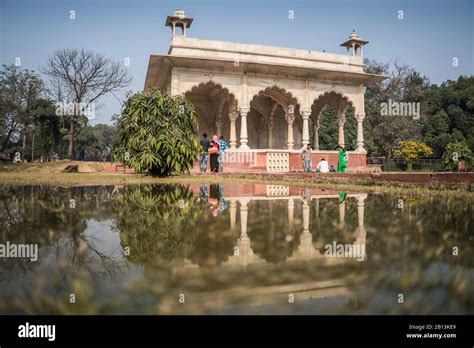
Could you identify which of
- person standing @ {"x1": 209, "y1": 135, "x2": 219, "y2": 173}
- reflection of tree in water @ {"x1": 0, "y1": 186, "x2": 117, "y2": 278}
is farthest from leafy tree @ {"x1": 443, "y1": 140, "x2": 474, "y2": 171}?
reflection of tree in water @ {"x1": 0, "y1": 186, "x2": 117, "y2": 278}

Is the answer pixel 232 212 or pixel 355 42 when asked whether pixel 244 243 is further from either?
pixel 355 42

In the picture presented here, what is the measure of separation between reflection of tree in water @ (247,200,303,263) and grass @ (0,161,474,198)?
9.71 ft

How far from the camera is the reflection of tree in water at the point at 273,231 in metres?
2.32

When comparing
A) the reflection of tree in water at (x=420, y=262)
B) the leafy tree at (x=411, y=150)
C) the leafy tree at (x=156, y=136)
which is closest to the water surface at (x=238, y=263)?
the reflection of tree in water at (x=420, y=262)

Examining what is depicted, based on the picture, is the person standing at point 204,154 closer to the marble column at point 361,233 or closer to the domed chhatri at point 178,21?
the domed chhatri at point 178,21

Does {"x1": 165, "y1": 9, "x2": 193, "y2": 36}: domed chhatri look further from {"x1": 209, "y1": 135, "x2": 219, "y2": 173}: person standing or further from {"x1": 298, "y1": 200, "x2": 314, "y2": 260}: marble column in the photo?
{"x1": 298, "y1": 200, "x2": 314, "y2": 260}: marble column

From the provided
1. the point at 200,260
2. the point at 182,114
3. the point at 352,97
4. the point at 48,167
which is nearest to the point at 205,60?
the point at 182,114

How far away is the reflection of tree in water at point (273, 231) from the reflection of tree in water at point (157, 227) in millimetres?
475

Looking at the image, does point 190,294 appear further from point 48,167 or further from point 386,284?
point 48,167

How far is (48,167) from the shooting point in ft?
65.2

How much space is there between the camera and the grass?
21.3ft

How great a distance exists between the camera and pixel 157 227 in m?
3.02
